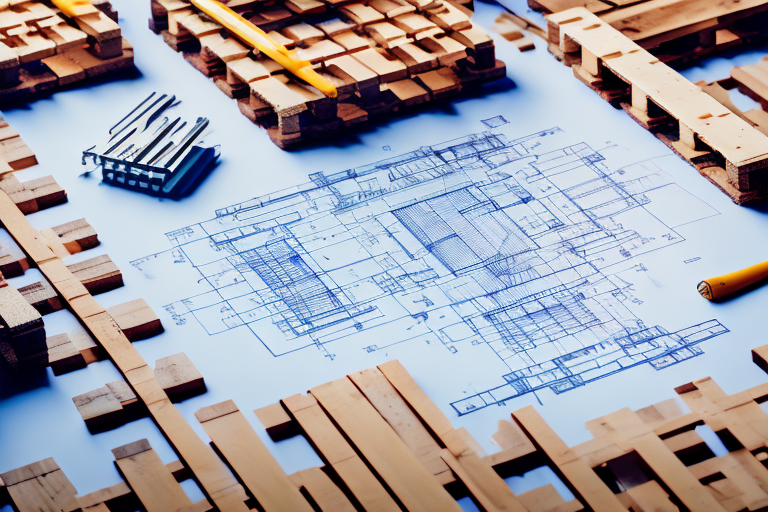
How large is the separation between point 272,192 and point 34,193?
4.67ft

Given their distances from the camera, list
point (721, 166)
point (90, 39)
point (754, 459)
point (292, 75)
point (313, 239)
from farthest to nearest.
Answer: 1. point (90, 39)
2. point (292, 75)
3. point (721, 166)
4. point (313, 239)
5. point (754, 459)

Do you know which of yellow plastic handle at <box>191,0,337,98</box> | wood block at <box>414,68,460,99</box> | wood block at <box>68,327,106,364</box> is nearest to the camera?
wood block at <box>68,327,106,364</box>

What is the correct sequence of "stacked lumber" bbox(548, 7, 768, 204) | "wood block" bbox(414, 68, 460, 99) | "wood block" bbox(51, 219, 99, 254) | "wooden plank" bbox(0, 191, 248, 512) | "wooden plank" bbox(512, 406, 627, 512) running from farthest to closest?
"wood block" bbox(414, 68, 460, 99), "stacked lumber" bbox(548, 7, 768, 204), "wood block" bbox(51, 219, 99, 254), "wooden plank" bbox(0, 191, 248, 512), "wooden plank" bbox(512, 406, 627, 512)

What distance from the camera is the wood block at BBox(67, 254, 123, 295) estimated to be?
5.37 metres

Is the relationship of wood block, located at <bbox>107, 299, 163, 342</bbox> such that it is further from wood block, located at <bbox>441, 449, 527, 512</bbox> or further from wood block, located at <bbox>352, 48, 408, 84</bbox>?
wood block, located at <bbox>352, 48, 408, 84</bbox>

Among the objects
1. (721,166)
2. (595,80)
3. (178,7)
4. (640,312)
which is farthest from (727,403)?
(178,7)

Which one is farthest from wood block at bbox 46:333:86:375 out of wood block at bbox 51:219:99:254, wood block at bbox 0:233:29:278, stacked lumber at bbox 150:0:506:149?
stacked lumber at bbox 150:0:506:149

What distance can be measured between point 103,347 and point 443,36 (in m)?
3.42

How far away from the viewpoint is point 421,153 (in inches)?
251

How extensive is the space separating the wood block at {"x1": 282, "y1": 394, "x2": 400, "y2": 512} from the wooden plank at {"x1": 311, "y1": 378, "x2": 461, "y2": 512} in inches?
1.5

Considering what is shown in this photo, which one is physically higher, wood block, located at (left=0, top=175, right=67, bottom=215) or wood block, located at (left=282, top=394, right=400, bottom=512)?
wood block, located at (left=0, top=175, right=67, bottom=215)

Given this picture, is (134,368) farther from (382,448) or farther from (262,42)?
(262,42)

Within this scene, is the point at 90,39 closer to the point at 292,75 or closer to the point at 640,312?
the point at 292,75

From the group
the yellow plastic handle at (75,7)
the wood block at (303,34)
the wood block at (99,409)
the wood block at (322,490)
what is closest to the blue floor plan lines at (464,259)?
the wood block at (99,409)
